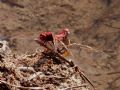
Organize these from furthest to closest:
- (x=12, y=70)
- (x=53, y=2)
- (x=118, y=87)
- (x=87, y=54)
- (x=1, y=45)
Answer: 1. (x=53, y=2)
2. (x=87, y=54)
3. (x=118, y=87)
4. (x=1, y=45)
5. (x=12, y=70)

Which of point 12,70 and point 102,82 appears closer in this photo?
point 12,70

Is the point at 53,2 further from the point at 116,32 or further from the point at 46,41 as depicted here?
the point at 46,41

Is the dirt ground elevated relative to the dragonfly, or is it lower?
lower

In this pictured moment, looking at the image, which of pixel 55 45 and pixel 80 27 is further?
pixel 80 27

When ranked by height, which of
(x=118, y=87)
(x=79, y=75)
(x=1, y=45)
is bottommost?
(x=118, y=87)

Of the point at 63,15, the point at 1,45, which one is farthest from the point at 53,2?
the point at 1,45

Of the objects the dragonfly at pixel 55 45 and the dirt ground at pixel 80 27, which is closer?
the dragonfly at pixel 55 45

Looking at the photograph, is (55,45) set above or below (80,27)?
above

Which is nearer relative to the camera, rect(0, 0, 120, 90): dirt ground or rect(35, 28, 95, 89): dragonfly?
rect(35, 28, 95, 89): dragonfly
